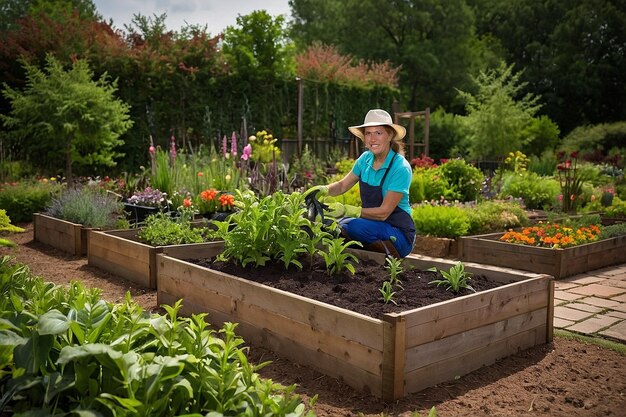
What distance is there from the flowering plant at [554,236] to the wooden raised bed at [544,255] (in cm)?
12

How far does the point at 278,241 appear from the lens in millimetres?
3811

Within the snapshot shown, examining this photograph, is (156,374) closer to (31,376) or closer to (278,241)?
(31,376)

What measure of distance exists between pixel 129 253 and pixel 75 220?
188 cm

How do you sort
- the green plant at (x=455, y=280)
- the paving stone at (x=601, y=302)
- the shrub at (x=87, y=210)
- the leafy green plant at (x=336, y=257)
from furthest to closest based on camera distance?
the shrub at (x=87, y=210), the paving stone at (x=601, y=302), the leafy green plant at (x=336, y=257), the green plant at (x=455, y=280)

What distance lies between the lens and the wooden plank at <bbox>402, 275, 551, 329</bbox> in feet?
9.32

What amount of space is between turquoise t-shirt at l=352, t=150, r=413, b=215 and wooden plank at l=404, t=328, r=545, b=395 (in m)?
1.37

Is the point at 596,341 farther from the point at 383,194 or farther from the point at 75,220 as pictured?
the point at 75,220

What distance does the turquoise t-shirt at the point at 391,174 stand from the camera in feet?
14.4

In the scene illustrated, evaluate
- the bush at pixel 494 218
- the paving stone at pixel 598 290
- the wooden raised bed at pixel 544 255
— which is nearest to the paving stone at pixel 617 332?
the paving stone at pixel 598 290

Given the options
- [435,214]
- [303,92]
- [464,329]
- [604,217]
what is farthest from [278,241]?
[303,92]

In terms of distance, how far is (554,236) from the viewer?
19.6 ft

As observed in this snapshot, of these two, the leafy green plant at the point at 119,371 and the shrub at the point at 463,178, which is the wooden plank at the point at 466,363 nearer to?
the leafy green plant at the point at 119,371

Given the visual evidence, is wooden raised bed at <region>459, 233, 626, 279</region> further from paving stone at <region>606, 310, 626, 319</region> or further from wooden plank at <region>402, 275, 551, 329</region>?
wooden plank at <region>402, 275, 551, 329</region>

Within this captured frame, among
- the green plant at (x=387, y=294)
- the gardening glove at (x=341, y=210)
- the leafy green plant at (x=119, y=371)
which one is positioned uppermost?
the gardening glove at (x=341, y=210)
